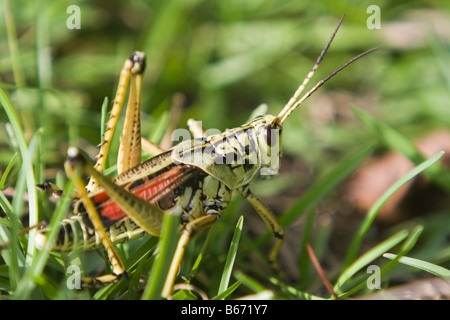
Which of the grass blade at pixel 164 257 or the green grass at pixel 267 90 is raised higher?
the green grass at pixel 267 90

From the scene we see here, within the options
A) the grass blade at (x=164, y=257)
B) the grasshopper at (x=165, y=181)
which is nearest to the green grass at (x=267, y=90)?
the grasshopper at (x=165, y=181)

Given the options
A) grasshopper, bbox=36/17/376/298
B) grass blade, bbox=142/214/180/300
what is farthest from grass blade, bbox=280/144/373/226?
grass blade, bbox=142/214/180/300

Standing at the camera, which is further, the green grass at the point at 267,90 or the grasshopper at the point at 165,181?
the green grass at the point at 267,90

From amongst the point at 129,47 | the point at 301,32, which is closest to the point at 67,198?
the point at 129,47

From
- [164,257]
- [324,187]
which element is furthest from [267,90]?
[164,257]

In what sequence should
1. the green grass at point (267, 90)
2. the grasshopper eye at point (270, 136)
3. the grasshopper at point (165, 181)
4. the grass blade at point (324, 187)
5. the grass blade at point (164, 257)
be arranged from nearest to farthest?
the grass blade at point (164, 257), the grasshopper at point (165, 181), the grasshopper eye at point (270, 136), the grass blade at point (324, 187), the green grass at point (267, 90)

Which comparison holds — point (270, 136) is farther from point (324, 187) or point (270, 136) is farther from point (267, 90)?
point (267, 90)

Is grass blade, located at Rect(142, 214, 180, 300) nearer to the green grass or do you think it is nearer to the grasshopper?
the grasshopper

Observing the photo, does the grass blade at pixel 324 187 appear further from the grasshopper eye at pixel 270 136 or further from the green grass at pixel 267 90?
the grasshopper eye at pixel 270 136

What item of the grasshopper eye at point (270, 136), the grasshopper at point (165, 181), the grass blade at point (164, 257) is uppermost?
the grasshopper eye at point (270, 136)
